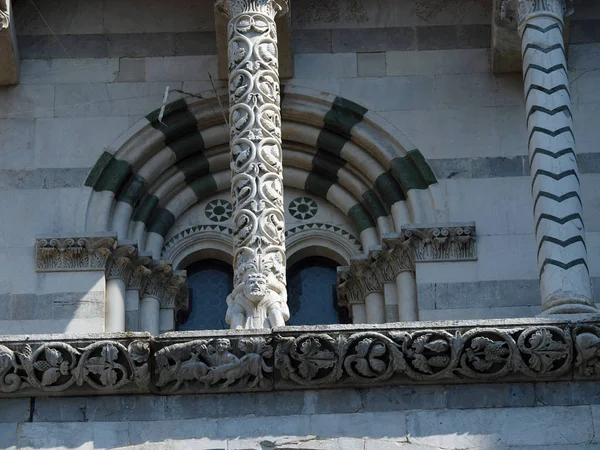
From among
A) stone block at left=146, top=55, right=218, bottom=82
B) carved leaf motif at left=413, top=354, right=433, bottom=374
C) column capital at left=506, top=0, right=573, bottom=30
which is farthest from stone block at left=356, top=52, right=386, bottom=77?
carved leaf motif at left=413, top=354, right=433, bottom=374

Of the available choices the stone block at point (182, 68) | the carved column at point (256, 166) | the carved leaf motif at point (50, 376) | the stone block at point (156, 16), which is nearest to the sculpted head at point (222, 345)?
the carved column at point (256, 166)

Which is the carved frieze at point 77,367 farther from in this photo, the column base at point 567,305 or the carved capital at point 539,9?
the carved capital at point 539,9

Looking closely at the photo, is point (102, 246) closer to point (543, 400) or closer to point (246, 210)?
point (246, 210)

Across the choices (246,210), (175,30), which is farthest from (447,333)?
(175,30)

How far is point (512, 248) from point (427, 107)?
1.53 metres

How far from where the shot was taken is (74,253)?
47.9 feet

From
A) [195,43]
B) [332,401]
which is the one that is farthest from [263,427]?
[195,43]

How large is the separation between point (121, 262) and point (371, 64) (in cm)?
286

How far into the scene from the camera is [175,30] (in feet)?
51.9

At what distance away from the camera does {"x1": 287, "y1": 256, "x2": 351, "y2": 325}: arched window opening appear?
50.1 feet

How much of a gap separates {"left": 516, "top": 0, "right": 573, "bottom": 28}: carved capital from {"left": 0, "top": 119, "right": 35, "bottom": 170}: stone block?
14.0 feet

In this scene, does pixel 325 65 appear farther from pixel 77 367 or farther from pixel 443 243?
pixel 77 367

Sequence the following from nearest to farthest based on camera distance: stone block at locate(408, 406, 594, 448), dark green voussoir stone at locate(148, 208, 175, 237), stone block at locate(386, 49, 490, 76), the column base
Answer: stone block at locate(408, 406, 594, 448) → the column base → dark green voussoir stone at locate(148, 208, 175, 237) → stone block at locate(386, 49, 490, 76)

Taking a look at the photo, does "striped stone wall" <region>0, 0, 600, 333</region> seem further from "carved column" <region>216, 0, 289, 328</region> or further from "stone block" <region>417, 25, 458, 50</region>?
"carved column" <region>216, 0, 289, 328</region>
